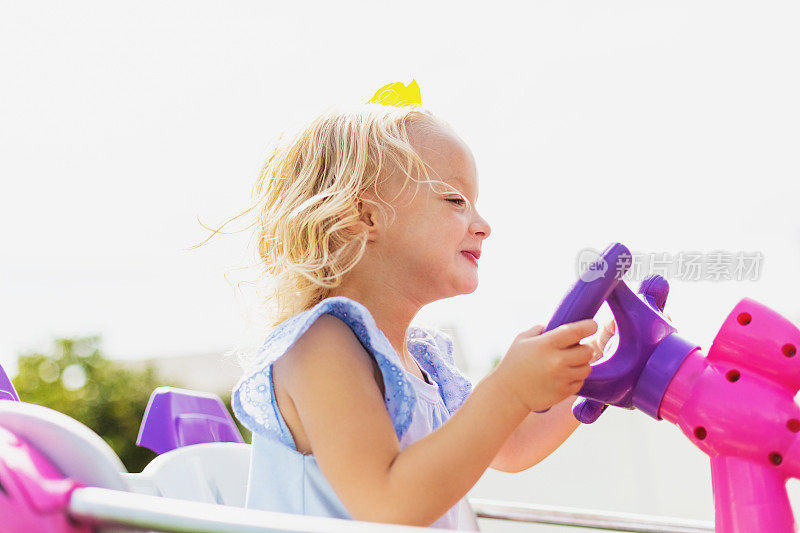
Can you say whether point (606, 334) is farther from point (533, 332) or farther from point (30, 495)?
point (30, 495)

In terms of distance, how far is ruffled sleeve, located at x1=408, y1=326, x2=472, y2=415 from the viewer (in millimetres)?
920

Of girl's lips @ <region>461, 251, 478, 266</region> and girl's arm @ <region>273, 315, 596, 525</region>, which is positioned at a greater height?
girl's lips @ <region>461, 251, 478, 266</region>

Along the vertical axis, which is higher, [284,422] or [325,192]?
[325,192]

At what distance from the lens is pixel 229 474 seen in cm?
87

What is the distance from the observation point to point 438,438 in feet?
1.84

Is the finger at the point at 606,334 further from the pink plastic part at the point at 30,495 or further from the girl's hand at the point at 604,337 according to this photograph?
the pink plastic part at the point at 30,495

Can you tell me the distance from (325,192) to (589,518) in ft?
1.51

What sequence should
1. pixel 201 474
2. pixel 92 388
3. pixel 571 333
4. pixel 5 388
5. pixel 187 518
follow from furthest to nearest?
pixel 92 388, pixel 201 474, pixel 5 388, pixel 571 333, pixel 187 518

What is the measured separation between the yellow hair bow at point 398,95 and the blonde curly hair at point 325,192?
7cm

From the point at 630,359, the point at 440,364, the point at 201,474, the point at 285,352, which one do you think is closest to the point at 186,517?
the point at 285,352

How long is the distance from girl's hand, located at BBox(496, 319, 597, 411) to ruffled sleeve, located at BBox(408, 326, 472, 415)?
0.35 metres

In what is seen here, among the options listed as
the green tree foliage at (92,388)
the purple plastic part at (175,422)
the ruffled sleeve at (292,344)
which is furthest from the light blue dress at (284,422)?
the green tree foliage at (92,388)

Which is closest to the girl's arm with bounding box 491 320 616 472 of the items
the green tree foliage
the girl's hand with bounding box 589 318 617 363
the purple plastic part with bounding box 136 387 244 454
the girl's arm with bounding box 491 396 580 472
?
the girl's arm with bounding box 491 396 580 472

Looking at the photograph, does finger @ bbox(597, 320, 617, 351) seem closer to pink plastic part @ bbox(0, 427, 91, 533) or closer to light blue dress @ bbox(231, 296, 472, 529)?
light blue dress @ bbox(231, 296, 472, 529)
